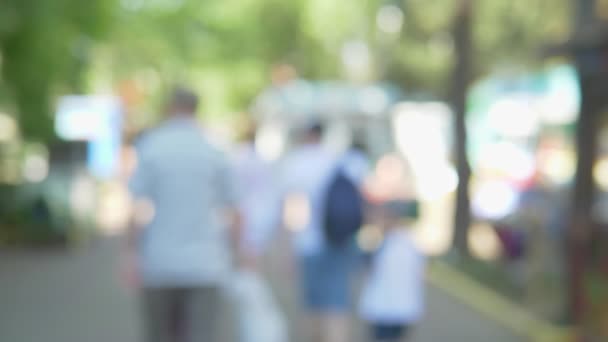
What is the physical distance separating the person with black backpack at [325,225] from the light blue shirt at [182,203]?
4.06ft

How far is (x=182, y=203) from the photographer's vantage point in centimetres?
552

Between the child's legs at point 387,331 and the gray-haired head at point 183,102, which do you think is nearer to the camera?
the gray-haired head at point 183,102

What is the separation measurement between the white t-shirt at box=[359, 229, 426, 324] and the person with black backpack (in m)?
0.28

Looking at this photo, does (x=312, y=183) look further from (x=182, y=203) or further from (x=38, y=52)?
(x=38, y=52)

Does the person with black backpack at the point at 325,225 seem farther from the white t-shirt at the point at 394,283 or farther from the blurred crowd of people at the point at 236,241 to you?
the white t-shirt at the point at 394,283

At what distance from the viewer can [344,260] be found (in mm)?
6969

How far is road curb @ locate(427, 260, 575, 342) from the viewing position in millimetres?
8766

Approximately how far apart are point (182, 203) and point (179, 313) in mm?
626

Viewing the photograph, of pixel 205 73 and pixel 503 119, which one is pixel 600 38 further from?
pixel 503 119

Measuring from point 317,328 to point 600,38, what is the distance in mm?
2859

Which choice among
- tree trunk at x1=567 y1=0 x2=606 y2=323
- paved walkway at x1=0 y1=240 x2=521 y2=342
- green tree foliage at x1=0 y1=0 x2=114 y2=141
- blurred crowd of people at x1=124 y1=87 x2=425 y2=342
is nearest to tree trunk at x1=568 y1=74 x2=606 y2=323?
tree trunk at x1=567 y1=0 x2=606 y2=323

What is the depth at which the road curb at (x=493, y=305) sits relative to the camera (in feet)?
28.8

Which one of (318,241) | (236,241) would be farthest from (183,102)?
(318,241)

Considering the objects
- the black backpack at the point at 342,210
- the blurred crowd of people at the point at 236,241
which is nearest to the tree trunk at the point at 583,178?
the blurred crowd of people at the point at 236,241
